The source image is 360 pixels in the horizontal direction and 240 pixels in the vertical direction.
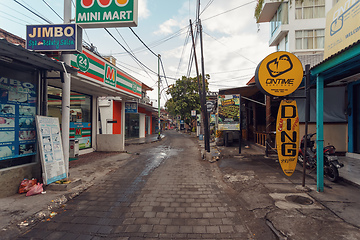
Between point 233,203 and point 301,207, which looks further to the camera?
point 233,203

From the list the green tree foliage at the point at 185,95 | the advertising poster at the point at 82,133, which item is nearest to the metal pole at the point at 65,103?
the advertising poster at the point at 82,133

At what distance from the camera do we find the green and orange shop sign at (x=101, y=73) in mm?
6645

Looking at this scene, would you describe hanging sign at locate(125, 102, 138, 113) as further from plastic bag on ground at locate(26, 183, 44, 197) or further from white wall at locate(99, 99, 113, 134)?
plastic bag on ground at locate(26, 183, 44, 197)

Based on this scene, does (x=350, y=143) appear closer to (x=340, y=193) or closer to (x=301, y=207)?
(x=340, y=193)

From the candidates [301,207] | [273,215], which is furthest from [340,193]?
[273,215]

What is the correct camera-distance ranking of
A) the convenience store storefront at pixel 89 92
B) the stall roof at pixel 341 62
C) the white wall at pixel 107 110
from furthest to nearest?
the white wall at pixel 107 110 < the convenience store storefront at pixel 89 92 < the stall roof at pixel 341 62

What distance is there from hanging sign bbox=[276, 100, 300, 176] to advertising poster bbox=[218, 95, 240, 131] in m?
5.13

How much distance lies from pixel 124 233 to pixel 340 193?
494 cm

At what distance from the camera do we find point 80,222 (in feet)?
11.3

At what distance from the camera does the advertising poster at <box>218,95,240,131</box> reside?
10.1 metres

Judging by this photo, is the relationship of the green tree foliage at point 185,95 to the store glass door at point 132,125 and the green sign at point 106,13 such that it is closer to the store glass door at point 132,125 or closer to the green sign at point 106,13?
the store glass door at point 132,125

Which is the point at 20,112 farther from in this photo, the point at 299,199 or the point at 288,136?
the point at 299,199

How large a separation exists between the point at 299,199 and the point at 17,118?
6848 millimetres

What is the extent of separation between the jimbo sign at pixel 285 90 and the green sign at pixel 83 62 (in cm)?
565
